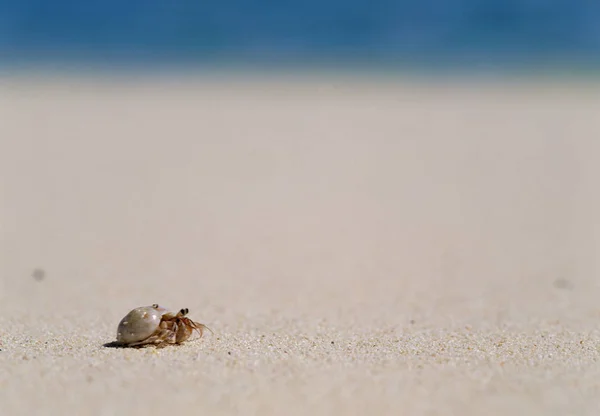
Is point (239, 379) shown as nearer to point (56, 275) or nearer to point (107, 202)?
point (56, 275)

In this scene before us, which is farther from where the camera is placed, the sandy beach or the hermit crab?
the hermit crab

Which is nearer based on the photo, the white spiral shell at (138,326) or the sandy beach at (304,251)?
the sandy beach at (304,251)

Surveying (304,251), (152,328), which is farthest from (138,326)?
(304,251)

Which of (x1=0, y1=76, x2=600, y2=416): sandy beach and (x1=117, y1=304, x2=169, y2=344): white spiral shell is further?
(x1=117, y1=304, x2=169, y2=344): white spiral shell

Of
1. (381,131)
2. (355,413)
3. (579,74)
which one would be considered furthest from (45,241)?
(579,74)
